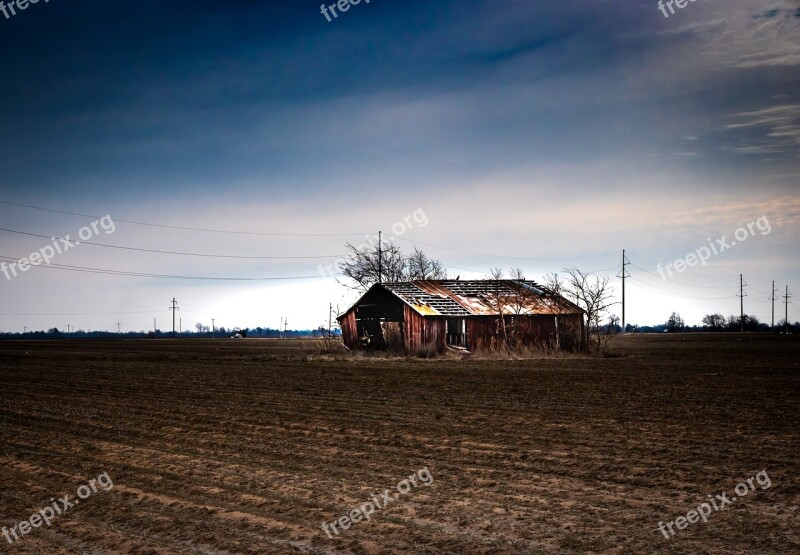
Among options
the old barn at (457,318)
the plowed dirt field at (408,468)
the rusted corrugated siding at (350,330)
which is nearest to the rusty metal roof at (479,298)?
the old barn at (457,318)

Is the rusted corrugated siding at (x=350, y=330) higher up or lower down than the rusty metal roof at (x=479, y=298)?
lower down

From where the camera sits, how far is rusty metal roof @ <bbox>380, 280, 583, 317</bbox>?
147 ft

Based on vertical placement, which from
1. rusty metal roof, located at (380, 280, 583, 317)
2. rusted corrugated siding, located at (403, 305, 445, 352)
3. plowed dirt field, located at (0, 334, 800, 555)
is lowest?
plowed dirt field, located at (0, 334, 800, 555)

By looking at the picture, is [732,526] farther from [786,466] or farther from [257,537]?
[257,537]

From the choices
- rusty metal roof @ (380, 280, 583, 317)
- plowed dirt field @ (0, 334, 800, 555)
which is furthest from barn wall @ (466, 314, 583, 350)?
plowed dirt field @ (0, 334, 800, 555)

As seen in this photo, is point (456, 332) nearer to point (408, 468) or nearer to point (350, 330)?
point (350, 330)

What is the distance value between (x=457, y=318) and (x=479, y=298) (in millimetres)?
3391

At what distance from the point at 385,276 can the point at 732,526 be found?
2446 inches

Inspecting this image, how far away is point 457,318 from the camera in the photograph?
44.6 metres

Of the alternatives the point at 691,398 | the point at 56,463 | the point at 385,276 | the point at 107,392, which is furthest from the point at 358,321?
the point at 56,463

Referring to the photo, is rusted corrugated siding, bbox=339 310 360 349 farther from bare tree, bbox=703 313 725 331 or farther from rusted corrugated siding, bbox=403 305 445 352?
bare tree, bbox=703 313 725 331

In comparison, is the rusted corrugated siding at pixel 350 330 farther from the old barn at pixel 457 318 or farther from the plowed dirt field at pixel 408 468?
the plowed dirt field at pixel 408 468

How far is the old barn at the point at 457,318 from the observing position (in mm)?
44281

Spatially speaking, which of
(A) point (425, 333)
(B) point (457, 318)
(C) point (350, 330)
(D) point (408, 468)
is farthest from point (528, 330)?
(D) point (408, 468)
